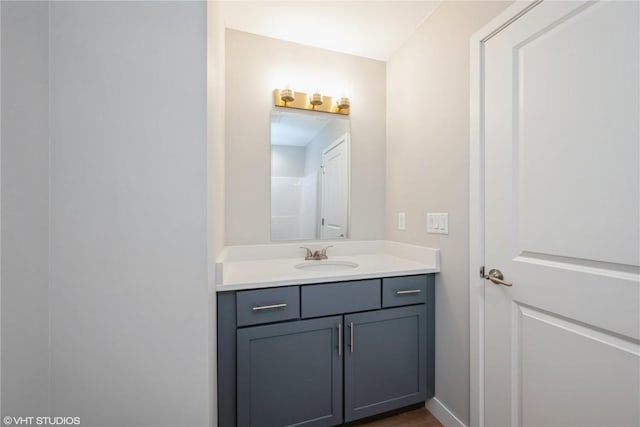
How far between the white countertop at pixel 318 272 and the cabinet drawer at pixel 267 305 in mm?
41

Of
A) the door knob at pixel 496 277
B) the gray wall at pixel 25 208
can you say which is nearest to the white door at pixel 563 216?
the door knob at pixel 496 277

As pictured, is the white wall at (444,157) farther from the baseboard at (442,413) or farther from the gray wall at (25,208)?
the gray wall at (25,208)

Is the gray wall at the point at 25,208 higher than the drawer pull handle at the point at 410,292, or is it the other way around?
the gray wall at the point at 25,208

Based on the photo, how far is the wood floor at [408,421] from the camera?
1540 mm

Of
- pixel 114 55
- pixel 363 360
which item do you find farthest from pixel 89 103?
pixel 363 360

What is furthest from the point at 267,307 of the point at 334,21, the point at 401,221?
the point at 334,21

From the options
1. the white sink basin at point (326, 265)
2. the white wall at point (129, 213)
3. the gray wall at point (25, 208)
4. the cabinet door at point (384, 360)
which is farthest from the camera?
the white sink basin at point (326, 265)

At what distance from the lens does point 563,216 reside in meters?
0.97

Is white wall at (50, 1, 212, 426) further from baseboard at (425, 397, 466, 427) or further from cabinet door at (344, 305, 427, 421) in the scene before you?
baseboard at (425, 397, 466, 427)

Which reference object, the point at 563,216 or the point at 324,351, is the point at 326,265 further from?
the point at 563,216

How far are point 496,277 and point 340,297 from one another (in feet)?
2.42

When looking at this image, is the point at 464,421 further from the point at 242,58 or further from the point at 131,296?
the point at 242,58

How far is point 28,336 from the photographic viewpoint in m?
0.80

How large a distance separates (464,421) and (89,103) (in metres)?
2.18
